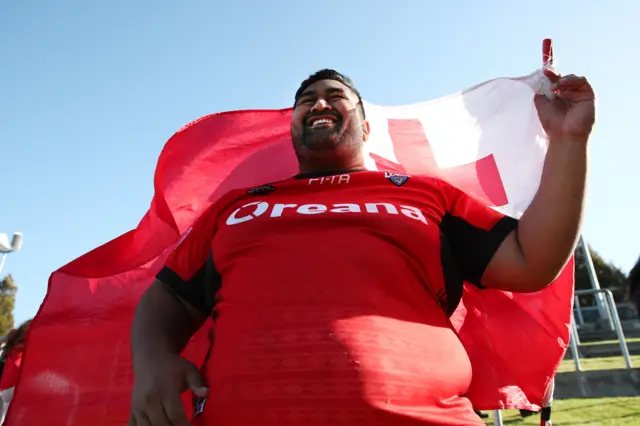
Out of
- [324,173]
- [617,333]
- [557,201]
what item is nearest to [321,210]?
[324,173]

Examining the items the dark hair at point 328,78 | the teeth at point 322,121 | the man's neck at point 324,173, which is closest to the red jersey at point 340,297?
the man's neck at point 324,173

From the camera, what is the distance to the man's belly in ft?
3.29

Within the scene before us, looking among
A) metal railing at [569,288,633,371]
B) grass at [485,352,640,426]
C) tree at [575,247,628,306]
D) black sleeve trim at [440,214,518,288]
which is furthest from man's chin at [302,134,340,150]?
tree at [575,247,628,306]

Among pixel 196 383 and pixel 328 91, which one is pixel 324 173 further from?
pixel 196 383

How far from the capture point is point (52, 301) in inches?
91.4

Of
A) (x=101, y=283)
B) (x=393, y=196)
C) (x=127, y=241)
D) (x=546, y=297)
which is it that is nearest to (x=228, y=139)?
(x=127, y=241)

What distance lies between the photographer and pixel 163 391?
1.11 meters

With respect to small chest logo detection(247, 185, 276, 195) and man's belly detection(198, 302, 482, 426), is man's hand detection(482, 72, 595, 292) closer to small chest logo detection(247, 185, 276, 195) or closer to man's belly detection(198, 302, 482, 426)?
man's belly detection(198, 302, 482, 426)

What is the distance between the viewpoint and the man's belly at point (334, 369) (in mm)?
1004

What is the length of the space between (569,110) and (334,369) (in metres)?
0.92

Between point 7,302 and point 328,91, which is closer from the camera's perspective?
point 328,91

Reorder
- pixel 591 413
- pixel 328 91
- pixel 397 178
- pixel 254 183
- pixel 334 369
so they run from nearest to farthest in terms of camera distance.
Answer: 1. pixel 334 369
2. pixel 397 178
3. pixel 328 91
4. pixel 254 183
5. pixel 591 413

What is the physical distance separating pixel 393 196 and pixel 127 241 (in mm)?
1521

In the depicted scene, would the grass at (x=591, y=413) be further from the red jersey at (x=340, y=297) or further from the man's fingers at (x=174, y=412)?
the man's fingers at (x=174, y=412)
